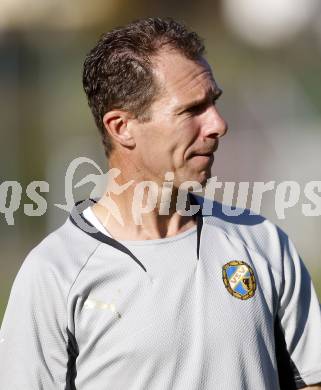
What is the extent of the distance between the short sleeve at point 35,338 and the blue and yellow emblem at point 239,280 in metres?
0.48

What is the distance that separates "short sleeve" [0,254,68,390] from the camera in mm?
2451

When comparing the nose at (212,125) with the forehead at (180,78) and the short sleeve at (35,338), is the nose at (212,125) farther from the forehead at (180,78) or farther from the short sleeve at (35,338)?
the short sleeve at (35,338)

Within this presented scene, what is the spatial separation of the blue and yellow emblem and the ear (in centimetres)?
48

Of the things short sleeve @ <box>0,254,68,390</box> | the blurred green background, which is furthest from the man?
the blurred green background

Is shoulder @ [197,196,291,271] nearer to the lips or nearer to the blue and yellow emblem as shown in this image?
the blue and yellow emblem

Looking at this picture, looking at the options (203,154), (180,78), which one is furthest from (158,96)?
(203,154)

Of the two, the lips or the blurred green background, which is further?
the blurred green background

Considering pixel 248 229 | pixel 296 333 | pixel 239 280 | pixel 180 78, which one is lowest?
pixel 296 333

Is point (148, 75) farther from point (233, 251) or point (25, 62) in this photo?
point (25, 62)

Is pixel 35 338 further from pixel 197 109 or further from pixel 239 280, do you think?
pixel 197 109

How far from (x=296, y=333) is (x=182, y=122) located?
0.71 meters

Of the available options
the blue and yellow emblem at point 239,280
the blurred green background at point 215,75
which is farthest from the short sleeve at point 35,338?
the blurred green background at point 215,75

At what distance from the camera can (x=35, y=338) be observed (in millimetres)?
2451

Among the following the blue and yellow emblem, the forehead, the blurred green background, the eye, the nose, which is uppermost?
the blurred green background
